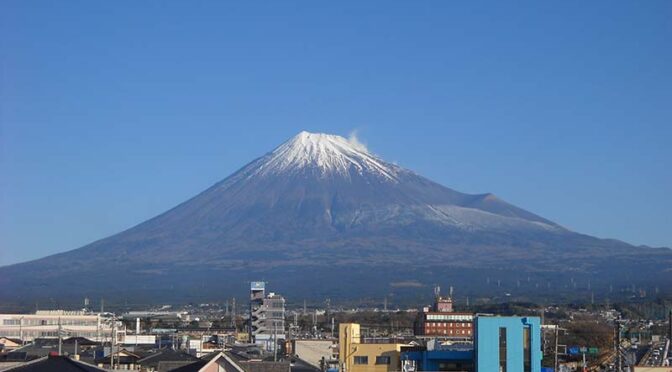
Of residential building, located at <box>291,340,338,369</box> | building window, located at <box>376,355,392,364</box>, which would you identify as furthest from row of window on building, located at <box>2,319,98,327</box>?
building window, located at <box>376,355,392,364</box>

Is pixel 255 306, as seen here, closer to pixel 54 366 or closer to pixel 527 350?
pixel 527 350

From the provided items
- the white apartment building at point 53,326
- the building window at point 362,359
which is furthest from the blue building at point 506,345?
the white apartment building at point 53,326

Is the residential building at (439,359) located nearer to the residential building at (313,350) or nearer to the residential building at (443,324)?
the residential building at (313,350)

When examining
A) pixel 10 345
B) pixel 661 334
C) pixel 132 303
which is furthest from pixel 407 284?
pixel 10 345

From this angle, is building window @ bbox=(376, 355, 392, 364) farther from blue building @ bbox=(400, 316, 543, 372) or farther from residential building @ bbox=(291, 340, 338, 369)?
residential building @ bbox=(291, 340, 338, 369)

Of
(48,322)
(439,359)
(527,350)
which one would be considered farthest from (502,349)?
(48,322)

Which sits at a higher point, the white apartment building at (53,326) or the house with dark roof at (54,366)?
the house with dark roof at (54,366)

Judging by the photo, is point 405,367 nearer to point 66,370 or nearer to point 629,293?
point 66,370
